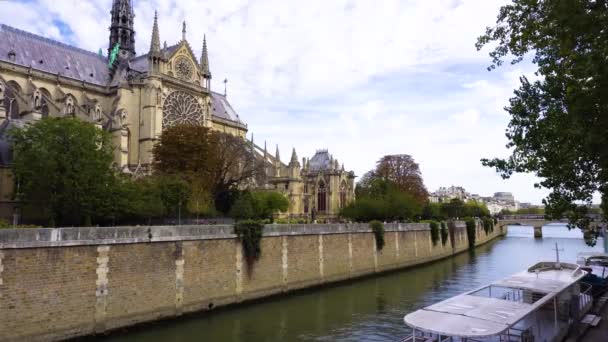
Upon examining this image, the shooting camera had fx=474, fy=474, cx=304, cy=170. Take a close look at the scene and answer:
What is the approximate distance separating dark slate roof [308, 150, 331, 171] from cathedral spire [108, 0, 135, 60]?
109 feet

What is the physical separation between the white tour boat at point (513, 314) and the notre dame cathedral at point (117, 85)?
30.3 metres

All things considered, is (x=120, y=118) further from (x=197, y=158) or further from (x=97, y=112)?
(x=197, y=158)

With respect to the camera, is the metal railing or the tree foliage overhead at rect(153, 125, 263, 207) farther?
the tree foliage overhead at rect(153, 125, 263, 207)

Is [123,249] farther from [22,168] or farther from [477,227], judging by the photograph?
[477,227]

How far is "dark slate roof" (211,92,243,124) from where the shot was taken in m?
66.4

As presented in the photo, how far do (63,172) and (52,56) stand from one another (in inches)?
1124

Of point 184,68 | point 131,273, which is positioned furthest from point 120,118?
point 131,273

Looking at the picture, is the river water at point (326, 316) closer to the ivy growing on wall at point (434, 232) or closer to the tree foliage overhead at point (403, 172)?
the ivy growing on wall at point (434, 232)

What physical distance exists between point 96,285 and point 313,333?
26.1ft

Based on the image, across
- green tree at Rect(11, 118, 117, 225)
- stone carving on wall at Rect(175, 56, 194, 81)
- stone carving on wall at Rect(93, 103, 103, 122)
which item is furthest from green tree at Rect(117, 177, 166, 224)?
stone carving on wall at Rect(175, 56, 194, 81)

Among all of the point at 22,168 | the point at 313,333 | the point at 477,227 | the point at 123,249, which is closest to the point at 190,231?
the point at 123,249

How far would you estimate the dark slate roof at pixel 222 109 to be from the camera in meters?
66.4

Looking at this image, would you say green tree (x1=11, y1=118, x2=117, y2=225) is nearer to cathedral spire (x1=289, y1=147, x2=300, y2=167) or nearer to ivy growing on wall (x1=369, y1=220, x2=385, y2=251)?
ivy growing on wall (x1=369, y1=220, x2=385, y2=251)

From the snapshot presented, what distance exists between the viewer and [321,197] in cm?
7162
